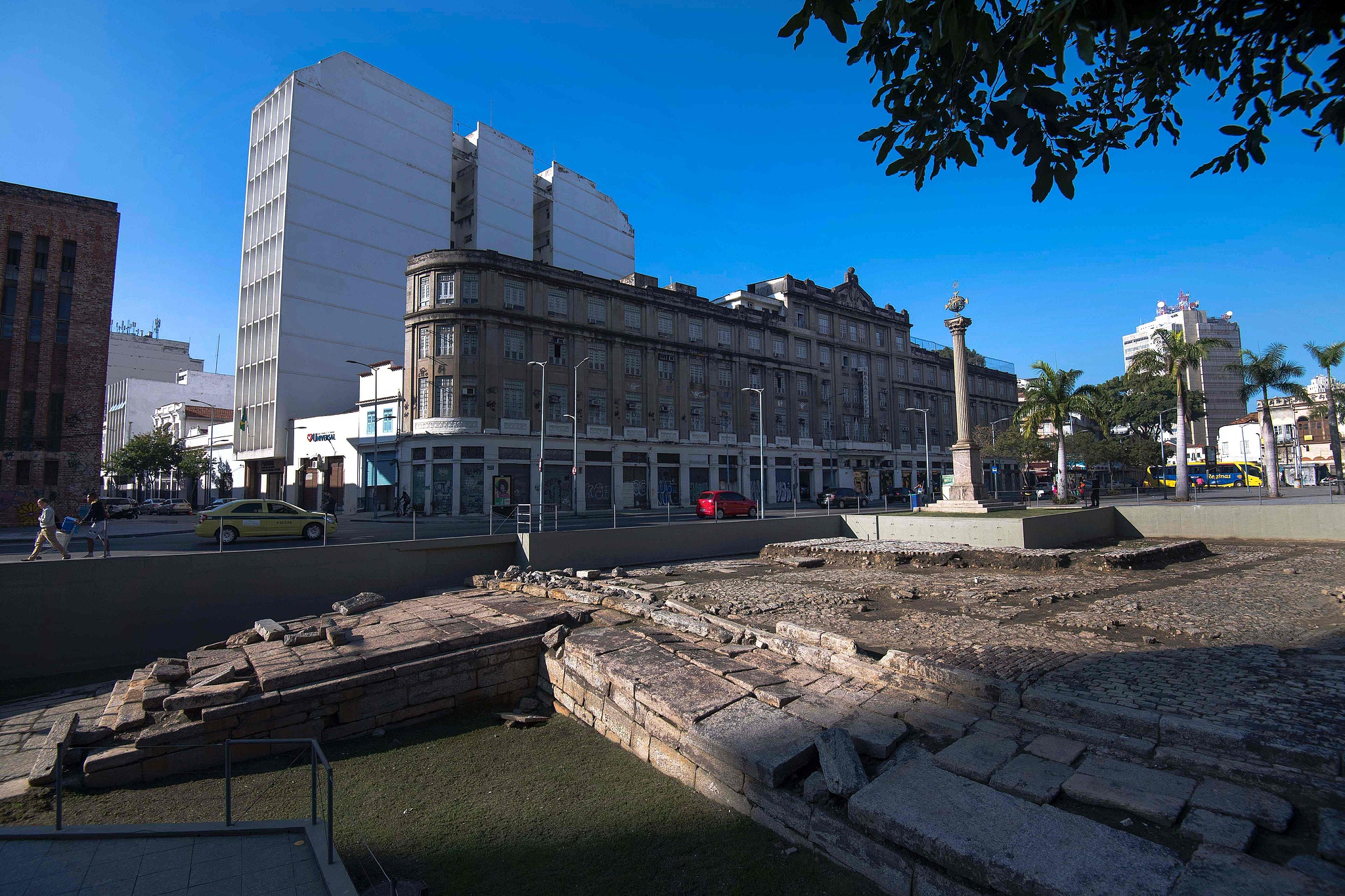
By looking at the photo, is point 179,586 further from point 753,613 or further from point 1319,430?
point 1319,430

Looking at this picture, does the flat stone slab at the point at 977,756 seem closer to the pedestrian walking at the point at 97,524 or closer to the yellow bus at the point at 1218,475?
the pedestrian walking at the point at 97,524

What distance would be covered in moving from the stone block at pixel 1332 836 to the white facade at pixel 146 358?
9730 cm

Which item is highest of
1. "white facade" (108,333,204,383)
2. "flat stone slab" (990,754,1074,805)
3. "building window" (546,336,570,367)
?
"white facade" (108,333,204,383)

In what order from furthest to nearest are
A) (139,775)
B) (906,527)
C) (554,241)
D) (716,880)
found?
(554,241) → (906,527) → (139,775) → (716,880)

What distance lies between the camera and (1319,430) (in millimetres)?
77812

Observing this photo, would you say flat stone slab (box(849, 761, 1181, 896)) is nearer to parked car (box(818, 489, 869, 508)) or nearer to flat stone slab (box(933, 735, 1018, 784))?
flat stone slab (box(933, 735, 1018, 784))

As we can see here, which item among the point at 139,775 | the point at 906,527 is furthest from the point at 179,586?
the point at 906,527

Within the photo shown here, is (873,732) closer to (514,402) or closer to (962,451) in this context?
(962,451)

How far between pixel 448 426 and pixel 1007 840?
112 ft

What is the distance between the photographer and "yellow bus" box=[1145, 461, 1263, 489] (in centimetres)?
5412

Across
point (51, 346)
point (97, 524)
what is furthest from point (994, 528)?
point (51, 346)

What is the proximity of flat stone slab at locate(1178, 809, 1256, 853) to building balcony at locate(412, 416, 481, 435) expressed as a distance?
3421 centimetres

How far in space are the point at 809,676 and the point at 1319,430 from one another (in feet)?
351

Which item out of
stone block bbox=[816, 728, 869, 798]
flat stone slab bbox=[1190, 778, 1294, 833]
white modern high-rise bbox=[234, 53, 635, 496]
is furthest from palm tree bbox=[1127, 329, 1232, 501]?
white modern high-rise bbox=[234, 53, 635, 496]
